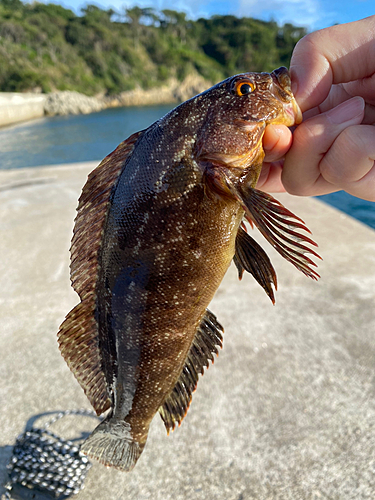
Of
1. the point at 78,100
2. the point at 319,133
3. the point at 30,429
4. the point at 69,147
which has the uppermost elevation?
the point at 319,133

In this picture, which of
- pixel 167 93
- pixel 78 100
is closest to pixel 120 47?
pixel 167 93

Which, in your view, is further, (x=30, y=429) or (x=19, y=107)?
(x=19, y=107)

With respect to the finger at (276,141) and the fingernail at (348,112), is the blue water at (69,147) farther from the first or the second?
the finger at (276,141)

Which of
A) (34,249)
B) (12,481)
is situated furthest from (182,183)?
(34,249)

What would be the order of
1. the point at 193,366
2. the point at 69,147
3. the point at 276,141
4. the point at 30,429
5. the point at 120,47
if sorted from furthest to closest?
the point at 120,47 → the point at 69,147 → the point at 30,429 → the point at 193,366 → the point at 276,141

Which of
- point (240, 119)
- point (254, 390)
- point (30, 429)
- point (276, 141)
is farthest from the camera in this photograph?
point (254, 390)

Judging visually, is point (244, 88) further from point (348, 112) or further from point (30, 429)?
point (30, 429)
